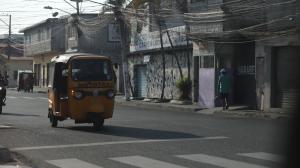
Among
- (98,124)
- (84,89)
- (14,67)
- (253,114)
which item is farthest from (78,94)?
(14,67)

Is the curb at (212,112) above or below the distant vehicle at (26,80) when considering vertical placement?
below

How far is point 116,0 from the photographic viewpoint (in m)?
40.4

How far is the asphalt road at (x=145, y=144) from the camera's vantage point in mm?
12016

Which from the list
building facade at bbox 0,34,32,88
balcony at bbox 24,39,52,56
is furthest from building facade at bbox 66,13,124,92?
building facade at bbox 0,34,32,88

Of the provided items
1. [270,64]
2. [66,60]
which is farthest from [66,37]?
[66,60]

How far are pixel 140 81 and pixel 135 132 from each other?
2553cm

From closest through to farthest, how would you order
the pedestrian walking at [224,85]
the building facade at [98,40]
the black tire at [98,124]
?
the black tire at [98,124], the pedestrian walking at [224,85], the building facade at [98,40]

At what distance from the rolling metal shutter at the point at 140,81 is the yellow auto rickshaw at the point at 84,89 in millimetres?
23383

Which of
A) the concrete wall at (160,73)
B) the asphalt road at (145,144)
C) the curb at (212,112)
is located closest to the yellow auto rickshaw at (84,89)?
the asphalt road at (145,144)

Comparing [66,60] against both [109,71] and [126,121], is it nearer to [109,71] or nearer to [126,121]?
[109,71]

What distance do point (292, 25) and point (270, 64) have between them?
8.27 feet

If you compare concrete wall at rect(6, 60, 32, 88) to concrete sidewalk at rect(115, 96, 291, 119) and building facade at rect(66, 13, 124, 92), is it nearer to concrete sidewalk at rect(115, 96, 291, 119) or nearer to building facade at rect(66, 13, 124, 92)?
building facade at rect(66, 13, 124, 92)

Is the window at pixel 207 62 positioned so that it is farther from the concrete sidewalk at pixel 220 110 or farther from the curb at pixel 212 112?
the curb at pixel 212 112

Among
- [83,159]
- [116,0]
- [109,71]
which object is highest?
[116,0]
